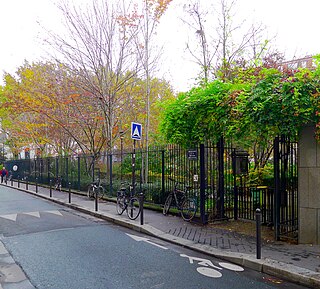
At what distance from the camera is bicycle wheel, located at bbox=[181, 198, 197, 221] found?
938 centimetres

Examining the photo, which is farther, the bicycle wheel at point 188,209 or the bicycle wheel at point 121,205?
the bicycle wheel at point 121,205

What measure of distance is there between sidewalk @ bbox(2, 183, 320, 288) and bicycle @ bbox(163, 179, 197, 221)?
0.26 m

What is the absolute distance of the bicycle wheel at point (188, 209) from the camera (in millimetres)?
9375

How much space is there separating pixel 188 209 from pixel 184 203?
0.26 metres

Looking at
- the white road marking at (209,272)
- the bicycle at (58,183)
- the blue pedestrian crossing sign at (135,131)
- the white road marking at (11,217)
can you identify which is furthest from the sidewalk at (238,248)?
the bicycle at (58,183)

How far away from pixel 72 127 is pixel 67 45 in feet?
19.3

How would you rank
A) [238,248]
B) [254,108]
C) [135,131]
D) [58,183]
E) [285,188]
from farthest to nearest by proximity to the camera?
[58,183]
[135,131]
[285,188]
[238,248]
[254,108]

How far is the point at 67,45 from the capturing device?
16797mm


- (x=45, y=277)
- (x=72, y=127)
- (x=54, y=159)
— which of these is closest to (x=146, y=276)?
(x=45, y=277)

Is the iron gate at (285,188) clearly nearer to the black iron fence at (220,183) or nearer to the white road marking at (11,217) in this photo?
the black iron fence at (220,183)

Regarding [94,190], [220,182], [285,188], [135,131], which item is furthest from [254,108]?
[94,190]

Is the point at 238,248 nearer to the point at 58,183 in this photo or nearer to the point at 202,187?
the point at 202,187

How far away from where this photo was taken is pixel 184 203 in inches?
386

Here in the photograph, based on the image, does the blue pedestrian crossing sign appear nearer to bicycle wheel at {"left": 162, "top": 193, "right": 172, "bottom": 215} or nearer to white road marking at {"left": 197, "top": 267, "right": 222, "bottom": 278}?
bicycle wheel at {"left": 162, "top": 193, "right": 172, "bottom": 215}
